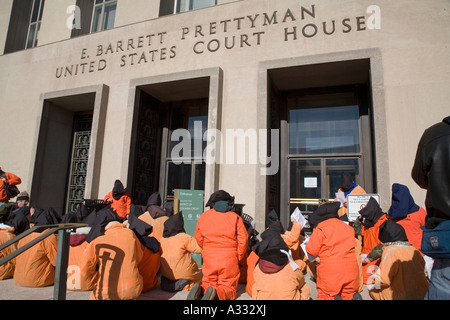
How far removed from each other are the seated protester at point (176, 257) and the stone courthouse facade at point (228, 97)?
117 inches

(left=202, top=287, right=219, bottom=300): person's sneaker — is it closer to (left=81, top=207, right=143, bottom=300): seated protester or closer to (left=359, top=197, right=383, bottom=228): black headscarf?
(left=81, top=207, right=143, bottom=300): seated protester

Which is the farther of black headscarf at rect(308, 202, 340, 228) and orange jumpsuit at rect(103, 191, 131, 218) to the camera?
orange jumpsuit at rect(103, 191, 131, 218)

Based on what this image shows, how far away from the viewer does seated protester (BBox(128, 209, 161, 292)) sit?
4.19 meters

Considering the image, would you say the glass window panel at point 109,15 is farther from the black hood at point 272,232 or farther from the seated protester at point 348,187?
the black hood at point 272,232

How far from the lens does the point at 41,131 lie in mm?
10188

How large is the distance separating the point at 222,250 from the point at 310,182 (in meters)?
4.94

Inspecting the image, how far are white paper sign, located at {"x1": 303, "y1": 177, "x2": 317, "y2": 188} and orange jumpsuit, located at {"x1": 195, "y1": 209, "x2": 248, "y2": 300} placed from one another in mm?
4585

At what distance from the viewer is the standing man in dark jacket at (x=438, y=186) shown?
2084 mm

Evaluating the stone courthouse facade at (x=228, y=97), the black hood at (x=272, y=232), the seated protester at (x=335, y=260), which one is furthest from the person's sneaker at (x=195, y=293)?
the stone courthouse facade at (x=228, y=97)

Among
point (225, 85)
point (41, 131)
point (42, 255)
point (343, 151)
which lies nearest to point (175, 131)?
point (225, 85)

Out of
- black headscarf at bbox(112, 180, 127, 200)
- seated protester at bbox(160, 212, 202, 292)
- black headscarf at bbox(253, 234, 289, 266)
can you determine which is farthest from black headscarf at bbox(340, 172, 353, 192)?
black headscarf at bbox(112, 180, 127, 200)

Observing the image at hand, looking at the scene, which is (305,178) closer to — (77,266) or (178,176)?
(178,176)
